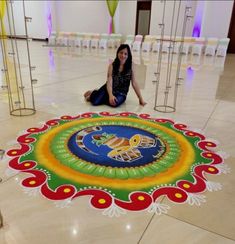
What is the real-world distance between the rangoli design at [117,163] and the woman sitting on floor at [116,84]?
0.75m

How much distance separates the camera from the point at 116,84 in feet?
12.3

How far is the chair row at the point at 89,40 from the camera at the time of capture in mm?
13306

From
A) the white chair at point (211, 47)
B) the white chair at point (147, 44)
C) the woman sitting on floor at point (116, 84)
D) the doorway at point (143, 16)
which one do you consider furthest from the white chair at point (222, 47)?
the woman sitting on floor at point (116, 84)

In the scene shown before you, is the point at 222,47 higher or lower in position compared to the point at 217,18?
lower

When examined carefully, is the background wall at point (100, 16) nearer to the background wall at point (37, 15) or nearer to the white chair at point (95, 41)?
the background wall at point (37, 15)

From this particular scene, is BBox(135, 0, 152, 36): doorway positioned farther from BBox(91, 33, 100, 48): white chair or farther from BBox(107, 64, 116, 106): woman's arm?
BBox(107, 64, 116, 106): woman's arm

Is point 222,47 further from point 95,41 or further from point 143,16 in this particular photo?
point 95,41

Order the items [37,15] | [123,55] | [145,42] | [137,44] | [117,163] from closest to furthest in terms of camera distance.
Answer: [117,163] < [123,55] < [145,42] < [137,44] < [37,15]

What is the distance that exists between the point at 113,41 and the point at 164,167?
483 inches

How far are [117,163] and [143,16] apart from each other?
13976mm

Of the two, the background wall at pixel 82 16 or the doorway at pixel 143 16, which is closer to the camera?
the doorway at pixel 143 16

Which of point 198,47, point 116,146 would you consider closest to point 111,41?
point 198,47

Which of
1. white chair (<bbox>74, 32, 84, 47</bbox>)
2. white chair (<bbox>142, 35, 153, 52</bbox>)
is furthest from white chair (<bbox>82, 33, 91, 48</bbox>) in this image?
white chair (<bbox>142, 35, 153, 52</bbox>)

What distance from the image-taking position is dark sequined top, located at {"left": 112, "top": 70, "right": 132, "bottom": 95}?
3662 mm
